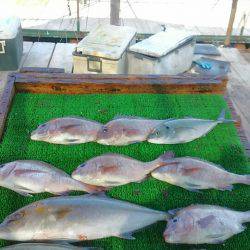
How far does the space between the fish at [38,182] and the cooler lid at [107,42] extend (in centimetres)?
248

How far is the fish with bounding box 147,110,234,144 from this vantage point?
2.96 m

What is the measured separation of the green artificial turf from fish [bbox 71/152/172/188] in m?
0.07

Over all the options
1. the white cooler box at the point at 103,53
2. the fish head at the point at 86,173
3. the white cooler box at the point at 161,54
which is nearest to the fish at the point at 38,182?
the fish head at the point at 86,173

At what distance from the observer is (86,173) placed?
2.57m

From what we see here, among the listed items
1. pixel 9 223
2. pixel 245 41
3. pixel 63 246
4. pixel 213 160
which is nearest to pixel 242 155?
pixel 213 160

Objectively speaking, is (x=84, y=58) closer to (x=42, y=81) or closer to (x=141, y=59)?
(x=141, y=59)

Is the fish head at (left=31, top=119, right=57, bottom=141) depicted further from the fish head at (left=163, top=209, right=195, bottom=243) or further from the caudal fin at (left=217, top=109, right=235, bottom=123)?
the caudal fin at (left=217, top=109, right=235, bottom=123)

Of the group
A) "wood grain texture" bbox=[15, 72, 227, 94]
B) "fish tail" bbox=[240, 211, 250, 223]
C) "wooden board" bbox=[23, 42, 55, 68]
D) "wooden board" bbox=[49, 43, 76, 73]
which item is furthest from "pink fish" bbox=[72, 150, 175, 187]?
"wooden board" bbox=[23, 42, 55, 68]

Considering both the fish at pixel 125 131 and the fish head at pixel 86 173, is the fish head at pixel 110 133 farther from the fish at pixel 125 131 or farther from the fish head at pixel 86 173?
the fish head at pixel 86 173

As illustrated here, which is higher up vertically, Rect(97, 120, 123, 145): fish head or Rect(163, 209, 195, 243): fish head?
Rect(97, 120, 123, 145): fish head

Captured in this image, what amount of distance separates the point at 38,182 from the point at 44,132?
55 cm

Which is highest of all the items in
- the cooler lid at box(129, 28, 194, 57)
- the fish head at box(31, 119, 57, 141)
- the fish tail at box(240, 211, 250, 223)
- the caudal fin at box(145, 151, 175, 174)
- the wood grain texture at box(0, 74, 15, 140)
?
the cooler lid at box(129, 28, 194, 57)

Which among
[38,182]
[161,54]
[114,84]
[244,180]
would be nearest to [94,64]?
[161,54]

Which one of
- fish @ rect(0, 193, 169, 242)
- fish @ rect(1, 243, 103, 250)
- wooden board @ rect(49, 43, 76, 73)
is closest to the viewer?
fish @ rect(1, 243, 103, 250)
